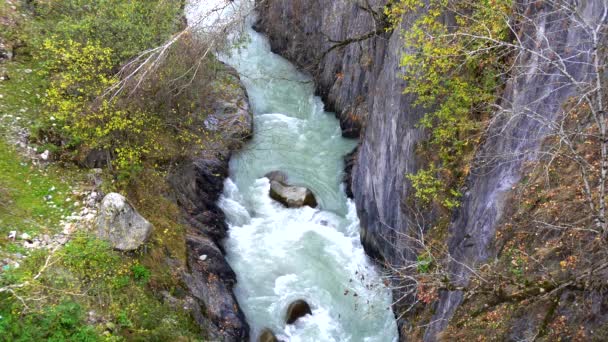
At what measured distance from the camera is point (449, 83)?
370 inches

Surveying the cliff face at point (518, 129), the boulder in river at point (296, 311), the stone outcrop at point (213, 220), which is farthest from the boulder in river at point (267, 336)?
the cliff face at point (518, 129)

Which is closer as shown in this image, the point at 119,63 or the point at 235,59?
the point at 119,63

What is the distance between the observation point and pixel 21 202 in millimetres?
9219

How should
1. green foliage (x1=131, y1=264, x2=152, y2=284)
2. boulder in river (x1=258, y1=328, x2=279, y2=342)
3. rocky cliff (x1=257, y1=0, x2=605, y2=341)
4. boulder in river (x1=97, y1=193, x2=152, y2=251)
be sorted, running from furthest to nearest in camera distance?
boulder in river (x1=258, y1=328, x2=279, y2=342), boulder in river (x1=97, y1=193, x2=152, y2=251), green foliage (x1=131, y1=264, x2=152, y2=284), rocky cliff (x1=257, y1=0, x2=605, y2=341)

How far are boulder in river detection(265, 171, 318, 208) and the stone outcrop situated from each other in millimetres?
1713

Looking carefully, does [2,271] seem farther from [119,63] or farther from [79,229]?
[119,63]

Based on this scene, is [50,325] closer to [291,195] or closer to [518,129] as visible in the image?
[518,129]

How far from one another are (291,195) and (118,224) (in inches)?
259

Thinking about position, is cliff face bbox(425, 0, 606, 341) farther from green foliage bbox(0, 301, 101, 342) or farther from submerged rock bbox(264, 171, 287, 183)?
submerged rock bbox(264, 171, 287, 183)

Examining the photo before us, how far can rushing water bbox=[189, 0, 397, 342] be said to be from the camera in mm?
11805

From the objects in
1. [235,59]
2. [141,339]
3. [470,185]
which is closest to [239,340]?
[141,339]

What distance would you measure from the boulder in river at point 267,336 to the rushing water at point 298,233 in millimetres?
209

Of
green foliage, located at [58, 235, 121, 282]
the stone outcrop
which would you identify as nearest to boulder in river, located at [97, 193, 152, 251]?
green foliage, located at [58, 235, 121, 282]

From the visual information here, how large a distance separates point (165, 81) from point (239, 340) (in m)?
6.28
